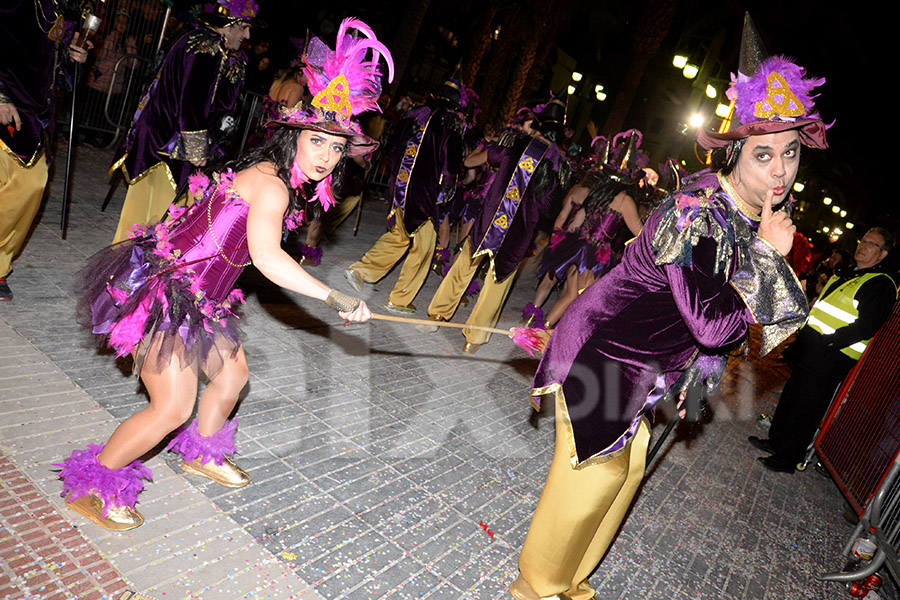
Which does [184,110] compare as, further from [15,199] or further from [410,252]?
[410,252]

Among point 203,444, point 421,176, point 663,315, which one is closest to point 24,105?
point 203,444

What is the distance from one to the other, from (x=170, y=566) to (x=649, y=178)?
7087 millimetres

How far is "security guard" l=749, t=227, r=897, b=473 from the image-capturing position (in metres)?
5.71

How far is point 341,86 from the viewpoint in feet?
9.52

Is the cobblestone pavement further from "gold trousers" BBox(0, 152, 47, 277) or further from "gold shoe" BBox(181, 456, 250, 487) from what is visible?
"gold trousers" BBox(0, 152, 47, 277)

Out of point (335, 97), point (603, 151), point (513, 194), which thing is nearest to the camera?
point (335, 97)

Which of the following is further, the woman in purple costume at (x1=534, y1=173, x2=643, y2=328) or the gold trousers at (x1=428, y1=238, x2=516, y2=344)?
the woman in purple costume at (x1=534, y1=173, x2=643, y2=328)

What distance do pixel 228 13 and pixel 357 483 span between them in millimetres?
3908

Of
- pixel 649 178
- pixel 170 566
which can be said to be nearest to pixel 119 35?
pixel 649 178

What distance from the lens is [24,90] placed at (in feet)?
13.6

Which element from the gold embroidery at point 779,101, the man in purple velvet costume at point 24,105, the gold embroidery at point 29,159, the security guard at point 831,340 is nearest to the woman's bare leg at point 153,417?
the man in purple velvet costume at point 24,105

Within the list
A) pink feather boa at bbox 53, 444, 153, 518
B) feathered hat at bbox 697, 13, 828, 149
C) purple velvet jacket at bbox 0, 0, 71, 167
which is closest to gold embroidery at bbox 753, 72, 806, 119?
feathered hat at bbox 697, 13, 828, 149

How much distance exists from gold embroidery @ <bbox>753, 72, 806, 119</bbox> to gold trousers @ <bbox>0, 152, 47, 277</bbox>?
467 centimetres

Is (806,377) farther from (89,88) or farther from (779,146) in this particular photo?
(89,88)
